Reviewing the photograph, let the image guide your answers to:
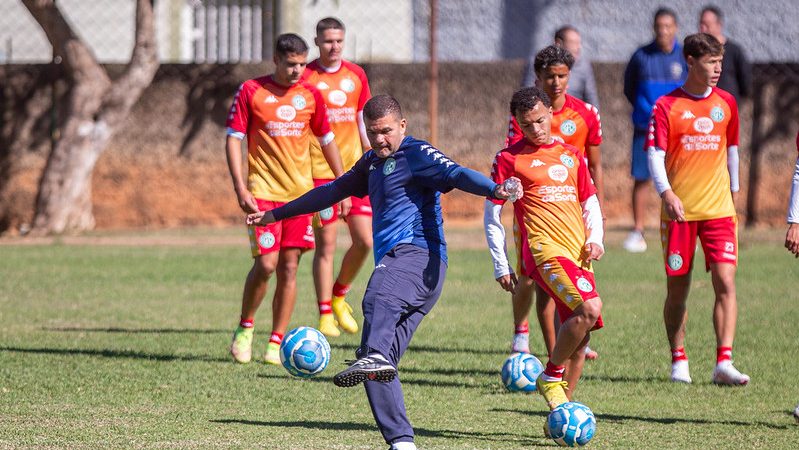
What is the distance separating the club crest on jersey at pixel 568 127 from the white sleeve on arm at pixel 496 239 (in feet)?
5.96

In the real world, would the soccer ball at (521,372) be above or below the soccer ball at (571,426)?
below

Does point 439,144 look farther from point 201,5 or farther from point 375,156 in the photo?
point 375,156

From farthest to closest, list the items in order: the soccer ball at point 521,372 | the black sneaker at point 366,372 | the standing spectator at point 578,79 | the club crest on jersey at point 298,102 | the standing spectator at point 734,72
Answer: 1. the standing spectator at point 734,72
2. the standing spectator at point 578,79
3. the club crest on jersey at point 298,102
4. the soccer ball at point 521,372
5. the black sneaker at point 366,372

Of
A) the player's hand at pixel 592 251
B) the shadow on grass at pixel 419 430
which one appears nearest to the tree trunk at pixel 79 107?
the shadow on grass at pixel 419 430

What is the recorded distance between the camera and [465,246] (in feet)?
53.2

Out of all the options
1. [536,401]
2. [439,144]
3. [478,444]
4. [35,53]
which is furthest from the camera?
[35,53]

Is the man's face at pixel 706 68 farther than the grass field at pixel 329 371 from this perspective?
Yes

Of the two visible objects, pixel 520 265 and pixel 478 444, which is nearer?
pixel 478 444

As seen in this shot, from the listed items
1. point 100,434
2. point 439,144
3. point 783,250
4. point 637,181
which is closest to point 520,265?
point 100,434

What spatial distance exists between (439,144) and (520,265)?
969cm

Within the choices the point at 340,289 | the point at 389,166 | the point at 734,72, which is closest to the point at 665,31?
the point at 734,72

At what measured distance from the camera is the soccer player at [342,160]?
10.5 meters

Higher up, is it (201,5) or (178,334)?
(201,5)

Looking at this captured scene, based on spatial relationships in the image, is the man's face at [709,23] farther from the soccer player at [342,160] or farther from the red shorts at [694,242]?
the red shorts at [694,242]
